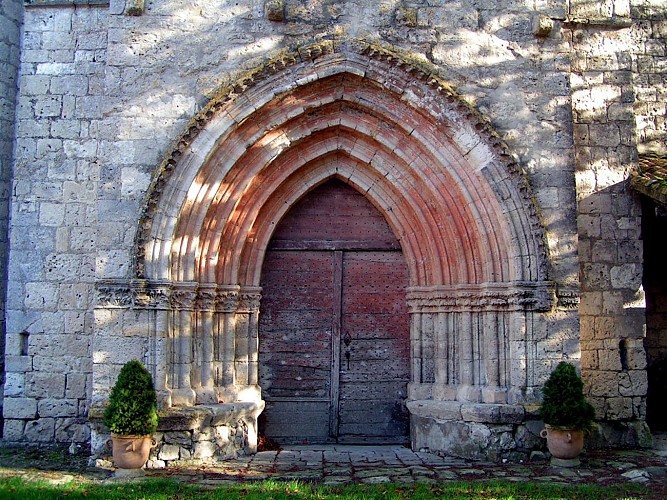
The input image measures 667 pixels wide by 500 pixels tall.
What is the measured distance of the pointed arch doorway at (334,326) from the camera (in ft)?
26.2

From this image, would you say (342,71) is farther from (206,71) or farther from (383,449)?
(383,449)

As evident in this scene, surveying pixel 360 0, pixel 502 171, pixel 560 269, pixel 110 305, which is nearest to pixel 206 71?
pixel 360 0

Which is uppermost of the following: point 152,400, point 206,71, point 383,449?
point 206,71

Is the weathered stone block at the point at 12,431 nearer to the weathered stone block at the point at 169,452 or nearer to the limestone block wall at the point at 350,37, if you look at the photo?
the weathered stone block at the point at 169,452

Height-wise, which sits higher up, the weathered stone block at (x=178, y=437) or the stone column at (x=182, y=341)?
the stone column at (x=182, y=341)

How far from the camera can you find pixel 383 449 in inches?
304

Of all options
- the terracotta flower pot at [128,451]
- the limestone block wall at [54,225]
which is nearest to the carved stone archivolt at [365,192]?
the terracotta flower pot at [128,451]

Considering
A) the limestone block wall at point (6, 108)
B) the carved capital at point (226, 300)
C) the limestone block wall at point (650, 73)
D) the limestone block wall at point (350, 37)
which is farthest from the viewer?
the limestone block wall at point (650, 73)

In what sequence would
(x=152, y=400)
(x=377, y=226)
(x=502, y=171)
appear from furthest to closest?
(x=377, y=226) → (x=502, y=171) → (x=152, y=400)

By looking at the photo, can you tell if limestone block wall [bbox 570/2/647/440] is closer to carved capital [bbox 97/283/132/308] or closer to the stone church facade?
the stone church facade

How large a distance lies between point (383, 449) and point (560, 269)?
9.58ft

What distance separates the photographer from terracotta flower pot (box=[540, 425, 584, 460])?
265 inches

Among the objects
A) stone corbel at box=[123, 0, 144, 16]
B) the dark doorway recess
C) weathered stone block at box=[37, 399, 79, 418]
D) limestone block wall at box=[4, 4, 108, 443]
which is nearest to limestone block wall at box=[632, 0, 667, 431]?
the dark doorway recess

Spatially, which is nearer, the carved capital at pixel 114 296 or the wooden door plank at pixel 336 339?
the carved capital at pixel 114 296
